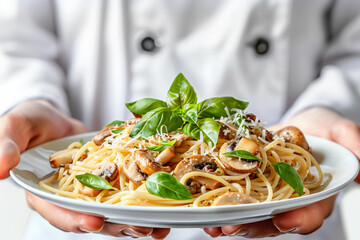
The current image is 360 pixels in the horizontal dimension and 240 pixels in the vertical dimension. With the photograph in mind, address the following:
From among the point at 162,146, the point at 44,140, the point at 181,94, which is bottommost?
the point at 44,140

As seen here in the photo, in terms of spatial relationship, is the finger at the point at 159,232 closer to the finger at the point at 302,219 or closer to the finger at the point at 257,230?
the finger at the point at 257,230

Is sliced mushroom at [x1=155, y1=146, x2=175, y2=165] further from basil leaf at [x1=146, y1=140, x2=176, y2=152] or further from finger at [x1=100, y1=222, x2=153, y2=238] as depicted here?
finger at [x1=100, y1=222, x2=153, y2=238]

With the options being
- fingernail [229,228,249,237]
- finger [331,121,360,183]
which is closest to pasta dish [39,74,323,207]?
fingernail [229,228,249,237]

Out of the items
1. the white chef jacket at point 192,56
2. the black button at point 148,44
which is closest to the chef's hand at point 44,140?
the white chef jacket at point 192,56

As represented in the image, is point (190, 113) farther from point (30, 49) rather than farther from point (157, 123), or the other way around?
point (30, 49)

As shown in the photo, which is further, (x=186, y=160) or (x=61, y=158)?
(x=61, y=158)

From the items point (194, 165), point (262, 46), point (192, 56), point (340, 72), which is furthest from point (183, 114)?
point (340, 72)
